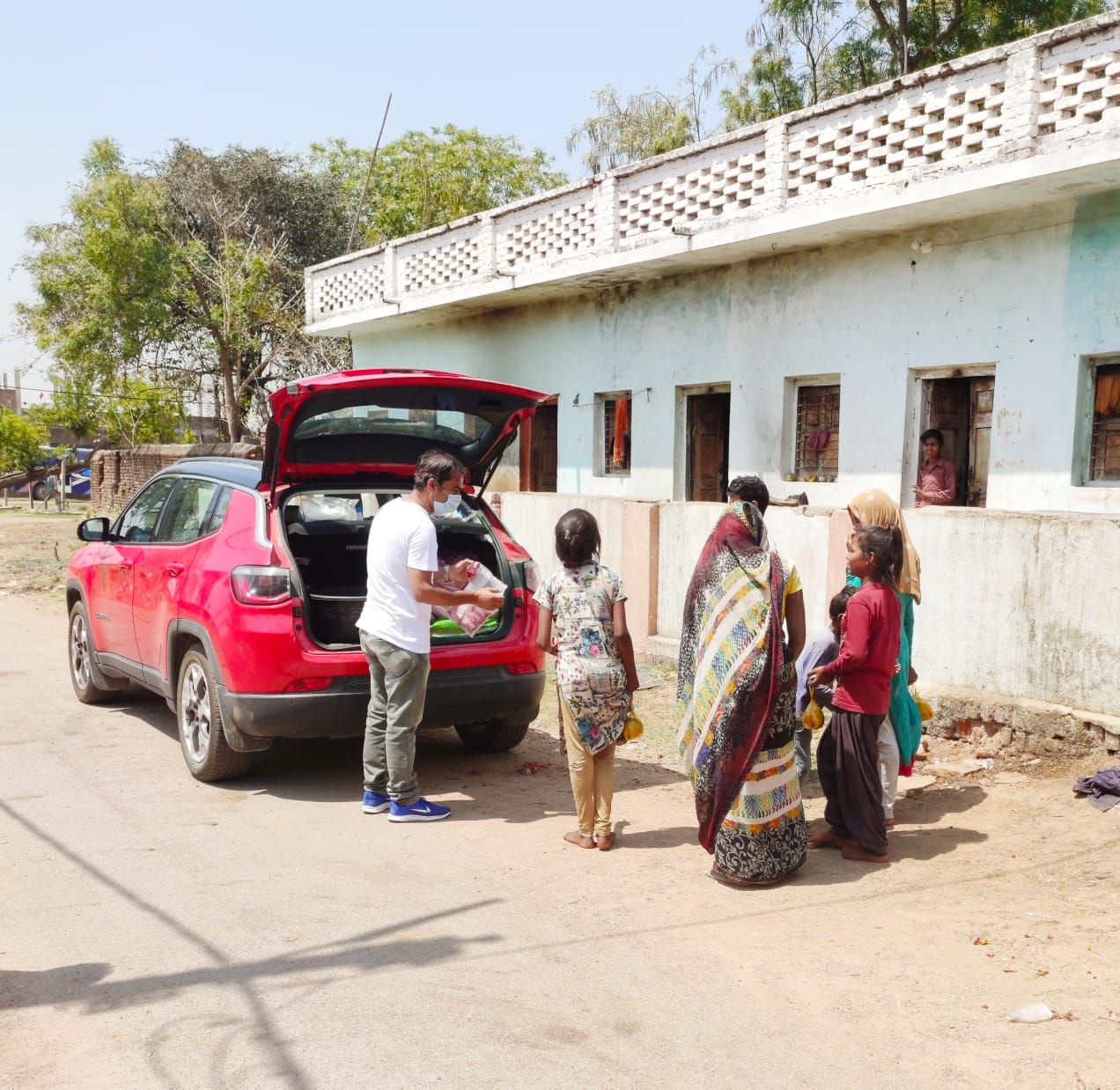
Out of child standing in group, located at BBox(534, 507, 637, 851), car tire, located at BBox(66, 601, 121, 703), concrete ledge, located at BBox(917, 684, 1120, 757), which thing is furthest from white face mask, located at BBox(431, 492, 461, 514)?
concrete ledge, located at BBox(917, 684, 1120, 757)

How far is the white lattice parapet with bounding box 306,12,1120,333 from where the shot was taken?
7.99m

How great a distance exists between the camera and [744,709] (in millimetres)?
4438

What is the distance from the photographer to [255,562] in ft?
18.3

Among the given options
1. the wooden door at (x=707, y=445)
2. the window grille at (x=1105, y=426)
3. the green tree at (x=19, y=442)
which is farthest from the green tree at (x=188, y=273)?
the window grille at (x=1105, y=426)

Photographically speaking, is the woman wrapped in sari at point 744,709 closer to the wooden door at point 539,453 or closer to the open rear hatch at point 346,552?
the open rear hatch at point 346,552

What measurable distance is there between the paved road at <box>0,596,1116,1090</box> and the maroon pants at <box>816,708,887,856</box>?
18 centimetres

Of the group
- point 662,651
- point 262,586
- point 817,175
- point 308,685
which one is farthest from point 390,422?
point 817,175

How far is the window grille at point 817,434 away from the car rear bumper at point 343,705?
6131 millimetres

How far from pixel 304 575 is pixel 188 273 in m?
21.6

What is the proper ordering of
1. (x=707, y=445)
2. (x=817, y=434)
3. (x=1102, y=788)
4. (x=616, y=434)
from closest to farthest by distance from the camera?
(x=1102, y=788) → (x=817, y=434) → (x=707, y=445) → (x=616, y=434)

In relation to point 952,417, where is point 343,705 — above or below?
below

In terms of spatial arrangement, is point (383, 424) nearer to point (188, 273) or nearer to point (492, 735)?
point (492, 735)

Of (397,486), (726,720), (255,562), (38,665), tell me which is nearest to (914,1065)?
Result: (726,720)

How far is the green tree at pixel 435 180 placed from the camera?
88.3 feet
